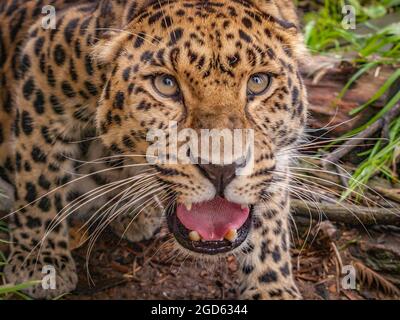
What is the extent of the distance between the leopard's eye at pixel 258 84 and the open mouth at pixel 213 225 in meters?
0.68

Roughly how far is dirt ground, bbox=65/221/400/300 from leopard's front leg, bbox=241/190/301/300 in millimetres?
343

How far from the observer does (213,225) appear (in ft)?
13.7

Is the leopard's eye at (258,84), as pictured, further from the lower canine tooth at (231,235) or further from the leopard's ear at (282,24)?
the lower canine tooth at (231,235)

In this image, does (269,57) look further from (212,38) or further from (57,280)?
(57,280)

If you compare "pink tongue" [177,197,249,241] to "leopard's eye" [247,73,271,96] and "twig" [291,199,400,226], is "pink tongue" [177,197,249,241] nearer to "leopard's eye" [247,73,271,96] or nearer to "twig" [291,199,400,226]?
"leopard's eye" [247,73,271,96]

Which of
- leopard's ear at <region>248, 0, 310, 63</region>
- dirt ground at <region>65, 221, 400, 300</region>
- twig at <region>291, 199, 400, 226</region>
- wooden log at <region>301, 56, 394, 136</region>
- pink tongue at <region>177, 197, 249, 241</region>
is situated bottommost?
dirt ground at <region>65, 221, 400, 300</region>

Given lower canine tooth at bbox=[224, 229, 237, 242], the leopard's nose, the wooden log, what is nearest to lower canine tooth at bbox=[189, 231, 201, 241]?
lower canine tooth at bbox=[224, 229, 237, 242]

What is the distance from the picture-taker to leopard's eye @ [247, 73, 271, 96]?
420cm

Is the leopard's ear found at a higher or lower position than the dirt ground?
higher

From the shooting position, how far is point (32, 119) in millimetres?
4988

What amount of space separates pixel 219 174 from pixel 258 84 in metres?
0.76

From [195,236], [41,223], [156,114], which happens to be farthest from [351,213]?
[41,223]

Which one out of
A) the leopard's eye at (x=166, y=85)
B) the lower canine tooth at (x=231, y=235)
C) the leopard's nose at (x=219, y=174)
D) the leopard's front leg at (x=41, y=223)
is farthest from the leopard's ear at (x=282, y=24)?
the leopard's front leg at (x=41, y=223)
